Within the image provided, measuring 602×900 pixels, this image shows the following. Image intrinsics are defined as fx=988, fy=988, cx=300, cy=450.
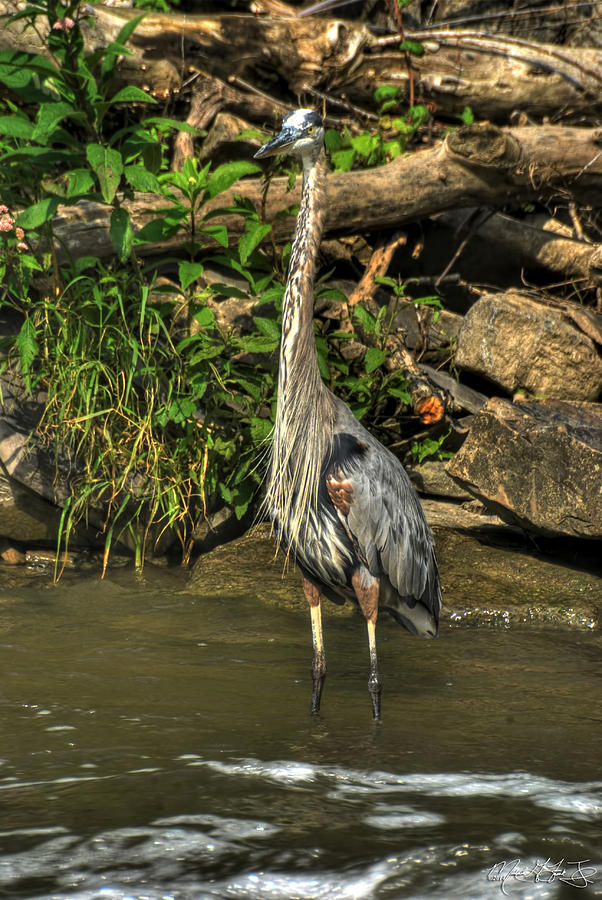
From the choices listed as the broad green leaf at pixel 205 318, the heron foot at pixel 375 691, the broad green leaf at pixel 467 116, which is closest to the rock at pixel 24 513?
the broad green leaf at pixel 205 318

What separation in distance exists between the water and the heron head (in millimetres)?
2029

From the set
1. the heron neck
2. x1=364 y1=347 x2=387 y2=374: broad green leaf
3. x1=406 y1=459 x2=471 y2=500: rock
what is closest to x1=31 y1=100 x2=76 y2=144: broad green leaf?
the heron neck

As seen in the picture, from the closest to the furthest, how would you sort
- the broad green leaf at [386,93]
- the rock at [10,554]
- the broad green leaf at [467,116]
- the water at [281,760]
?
1. the water at [281,760]
2. the rock at [10,554]
3. the broad green leaf at [386,93]
4. the broad green leaf at [467,116]

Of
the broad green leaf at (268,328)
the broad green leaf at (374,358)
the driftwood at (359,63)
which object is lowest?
the broad green leaf at (374,358)

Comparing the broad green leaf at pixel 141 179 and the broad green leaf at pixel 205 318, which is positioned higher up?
the broad green leaf at pixel 141 179

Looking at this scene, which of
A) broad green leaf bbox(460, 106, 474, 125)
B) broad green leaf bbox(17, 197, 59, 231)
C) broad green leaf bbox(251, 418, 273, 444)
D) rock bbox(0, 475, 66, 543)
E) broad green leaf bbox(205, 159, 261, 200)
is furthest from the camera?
broad green leaf bbox(460, 106, 474, 125)

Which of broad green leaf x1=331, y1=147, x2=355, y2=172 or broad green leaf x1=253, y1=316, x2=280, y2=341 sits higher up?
broad green leaf x1=331, y1=147, x2=355, y2=172

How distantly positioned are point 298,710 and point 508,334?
8.23 feet

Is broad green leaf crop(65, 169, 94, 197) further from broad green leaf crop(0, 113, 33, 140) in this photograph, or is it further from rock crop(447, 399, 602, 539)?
rock crop(447, 399, 602, 539)

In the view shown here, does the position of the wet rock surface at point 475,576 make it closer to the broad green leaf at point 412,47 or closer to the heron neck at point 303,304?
the heron neck at point 303,304

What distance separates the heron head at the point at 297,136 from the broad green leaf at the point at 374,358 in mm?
1387

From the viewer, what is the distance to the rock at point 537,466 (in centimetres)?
436

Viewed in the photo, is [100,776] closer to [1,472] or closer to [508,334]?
[1,472]

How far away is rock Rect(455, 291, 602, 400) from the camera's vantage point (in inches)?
203
